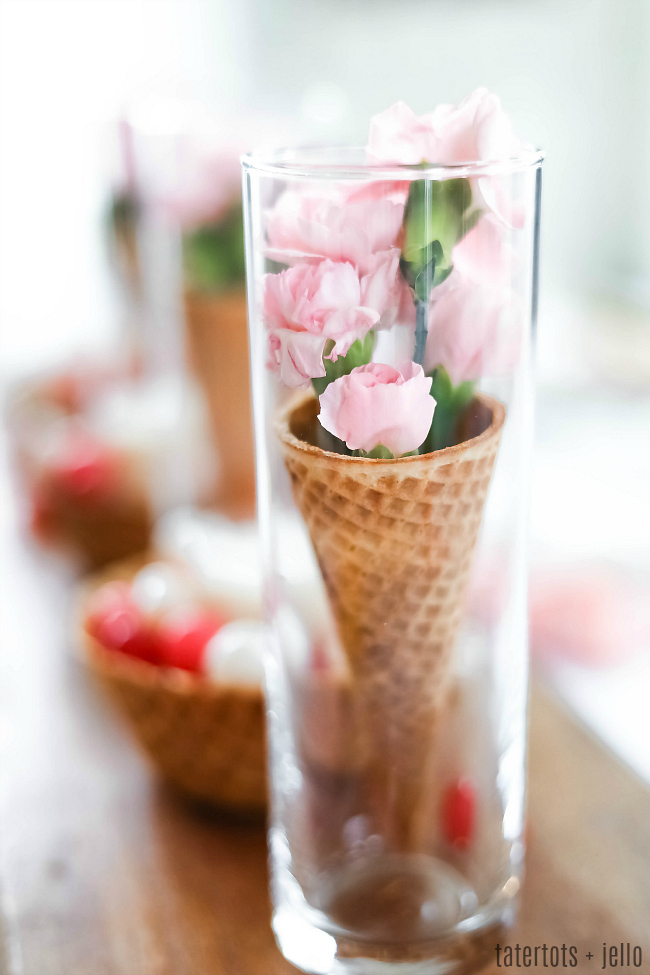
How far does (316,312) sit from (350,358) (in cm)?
2

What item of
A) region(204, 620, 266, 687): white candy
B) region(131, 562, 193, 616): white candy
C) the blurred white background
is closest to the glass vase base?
region(204, 620, 266, 687): white candy

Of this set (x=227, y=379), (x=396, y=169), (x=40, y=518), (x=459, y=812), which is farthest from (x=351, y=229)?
(x=40, y=518)

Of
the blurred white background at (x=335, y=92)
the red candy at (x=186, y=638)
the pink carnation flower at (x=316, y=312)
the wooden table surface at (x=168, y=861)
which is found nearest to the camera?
the pink carnation flower at (x=316, y=312)

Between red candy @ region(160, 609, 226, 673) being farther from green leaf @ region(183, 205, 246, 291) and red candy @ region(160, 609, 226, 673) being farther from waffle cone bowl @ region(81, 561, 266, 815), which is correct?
green leaf @ region(183, 205, 246, 291)

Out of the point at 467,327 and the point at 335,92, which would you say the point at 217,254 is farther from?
the point at 335,92

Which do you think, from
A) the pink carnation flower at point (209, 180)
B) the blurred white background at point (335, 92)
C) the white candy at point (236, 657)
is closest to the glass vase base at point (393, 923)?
the white candy at point (236, 657)

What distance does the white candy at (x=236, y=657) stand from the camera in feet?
1.76

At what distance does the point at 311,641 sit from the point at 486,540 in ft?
0.30

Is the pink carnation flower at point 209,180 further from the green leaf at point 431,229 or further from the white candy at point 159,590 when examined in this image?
the green leaf at point 431,229

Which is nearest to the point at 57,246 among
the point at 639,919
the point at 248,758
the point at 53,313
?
the point at 53,313

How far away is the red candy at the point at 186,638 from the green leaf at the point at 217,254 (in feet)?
1.16

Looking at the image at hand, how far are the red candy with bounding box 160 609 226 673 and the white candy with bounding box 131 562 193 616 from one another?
0.09 feet

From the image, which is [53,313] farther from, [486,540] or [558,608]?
[486,540]

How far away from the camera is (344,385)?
344mm
